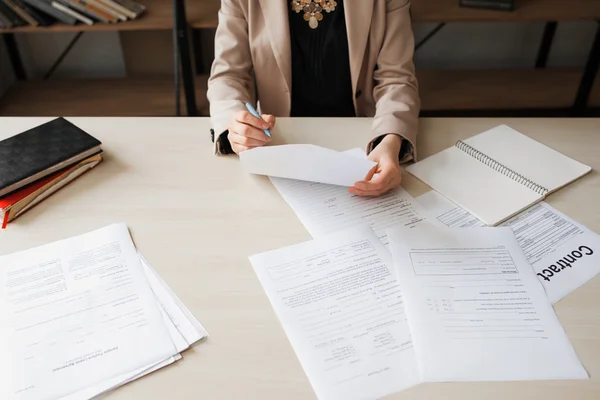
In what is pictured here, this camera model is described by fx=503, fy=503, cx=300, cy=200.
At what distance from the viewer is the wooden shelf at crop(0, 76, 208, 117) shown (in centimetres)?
229

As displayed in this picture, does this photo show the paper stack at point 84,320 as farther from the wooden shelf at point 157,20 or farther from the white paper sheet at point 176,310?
the wooden shelf at point 157,20

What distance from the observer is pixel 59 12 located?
6.51 ft

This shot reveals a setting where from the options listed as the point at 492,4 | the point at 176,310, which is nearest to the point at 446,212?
the point at 176,310

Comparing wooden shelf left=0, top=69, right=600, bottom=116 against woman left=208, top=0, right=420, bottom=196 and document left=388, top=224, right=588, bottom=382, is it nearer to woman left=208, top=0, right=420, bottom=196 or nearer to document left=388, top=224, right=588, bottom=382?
woman left=208, top=0, right=420, bottom=196

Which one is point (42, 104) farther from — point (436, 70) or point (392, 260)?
point (392, 260)

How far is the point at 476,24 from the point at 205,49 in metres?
1.34

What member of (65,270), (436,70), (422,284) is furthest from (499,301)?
(436,70)

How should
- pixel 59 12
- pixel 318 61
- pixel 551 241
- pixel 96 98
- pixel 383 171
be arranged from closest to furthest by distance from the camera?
pixel 551 241, pixel 383 171, pixel 318 61, pixel 59 12, pixel 96 98

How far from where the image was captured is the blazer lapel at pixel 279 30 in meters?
1.21

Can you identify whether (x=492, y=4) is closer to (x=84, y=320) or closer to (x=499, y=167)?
(x=499, y=167)

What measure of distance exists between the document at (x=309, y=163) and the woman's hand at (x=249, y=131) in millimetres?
75

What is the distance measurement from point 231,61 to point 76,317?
0.75 metres

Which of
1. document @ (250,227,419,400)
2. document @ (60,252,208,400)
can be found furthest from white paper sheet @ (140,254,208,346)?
document @ (250,227,419,400)

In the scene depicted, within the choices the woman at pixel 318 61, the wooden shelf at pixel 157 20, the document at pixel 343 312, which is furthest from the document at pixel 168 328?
the wooden shelf at pixel 157 20
